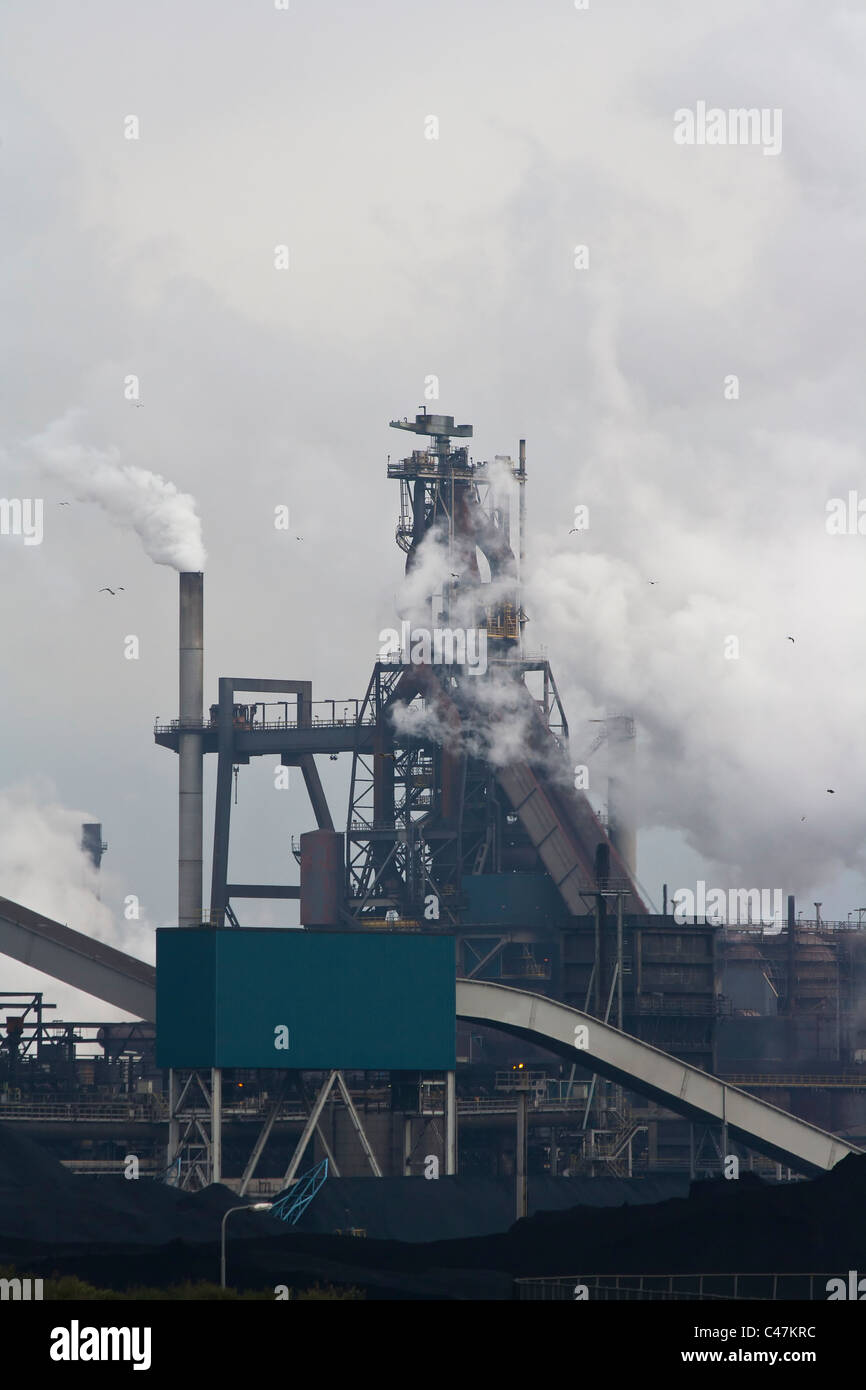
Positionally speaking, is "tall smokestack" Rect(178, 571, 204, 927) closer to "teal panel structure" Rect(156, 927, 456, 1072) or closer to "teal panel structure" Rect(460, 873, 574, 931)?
"teal panel structure" Rect(460, 873, 574, 931)

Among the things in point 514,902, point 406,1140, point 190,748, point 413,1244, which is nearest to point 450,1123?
point 406,1140

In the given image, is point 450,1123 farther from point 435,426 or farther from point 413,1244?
point 435,426

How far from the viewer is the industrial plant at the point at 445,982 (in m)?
72.6

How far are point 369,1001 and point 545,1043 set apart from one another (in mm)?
9638

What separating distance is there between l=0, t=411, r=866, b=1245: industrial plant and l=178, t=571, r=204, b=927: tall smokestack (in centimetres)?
13

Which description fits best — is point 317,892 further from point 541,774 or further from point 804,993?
point 804,993

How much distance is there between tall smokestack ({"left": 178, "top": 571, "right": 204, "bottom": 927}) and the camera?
109m

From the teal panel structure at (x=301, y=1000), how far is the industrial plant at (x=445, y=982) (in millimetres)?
87

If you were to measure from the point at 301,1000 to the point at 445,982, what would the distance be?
5.25 metres

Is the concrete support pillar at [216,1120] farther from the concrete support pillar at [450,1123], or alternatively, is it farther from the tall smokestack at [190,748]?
the tall smokestack at [190,748]

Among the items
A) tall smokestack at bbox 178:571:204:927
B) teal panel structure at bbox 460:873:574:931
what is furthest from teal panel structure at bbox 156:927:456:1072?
tall smokestack at bbox 178:571:204:927

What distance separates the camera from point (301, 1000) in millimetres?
71750
